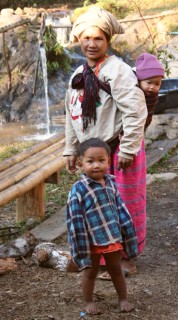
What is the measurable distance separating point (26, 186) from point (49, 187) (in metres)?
2.08

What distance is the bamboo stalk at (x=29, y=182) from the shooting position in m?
4.04

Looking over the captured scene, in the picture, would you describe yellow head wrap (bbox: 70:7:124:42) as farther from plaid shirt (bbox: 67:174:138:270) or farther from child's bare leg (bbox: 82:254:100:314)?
child's bare leg (bbox: 82:254:100:314)

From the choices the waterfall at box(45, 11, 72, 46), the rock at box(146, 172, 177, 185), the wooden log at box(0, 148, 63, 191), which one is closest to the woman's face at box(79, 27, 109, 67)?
the wooden log at box(0, 148, 63, 191)

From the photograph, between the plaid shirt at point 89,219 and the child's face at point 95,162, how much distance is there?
2.1 inches

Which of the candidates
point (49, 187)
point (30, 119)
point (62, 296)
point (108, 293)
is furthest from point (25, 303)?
point (30, 119)

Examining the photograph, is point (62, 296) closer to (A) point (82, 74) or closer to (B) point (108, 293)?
(B) point (108, 293)

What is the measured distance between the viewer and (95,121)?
10.7 feet

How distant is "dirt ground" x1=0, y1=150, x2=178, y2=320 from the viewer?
2.93 metres

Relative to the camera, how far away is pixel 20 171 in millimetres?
4551

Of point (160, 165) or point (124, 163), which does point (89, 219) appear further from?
point (160, 165)

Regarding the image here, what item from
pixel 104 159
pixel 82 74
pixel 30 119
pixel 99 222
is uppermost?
pixel 82 74

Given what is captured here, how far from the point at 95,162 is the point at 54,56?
11719 millimetres

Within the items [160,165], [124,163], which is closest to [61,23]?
[160,165]

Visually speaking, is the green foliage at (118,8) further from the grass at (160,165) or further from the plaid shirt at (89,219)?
the plaid shirt at (89,219)
